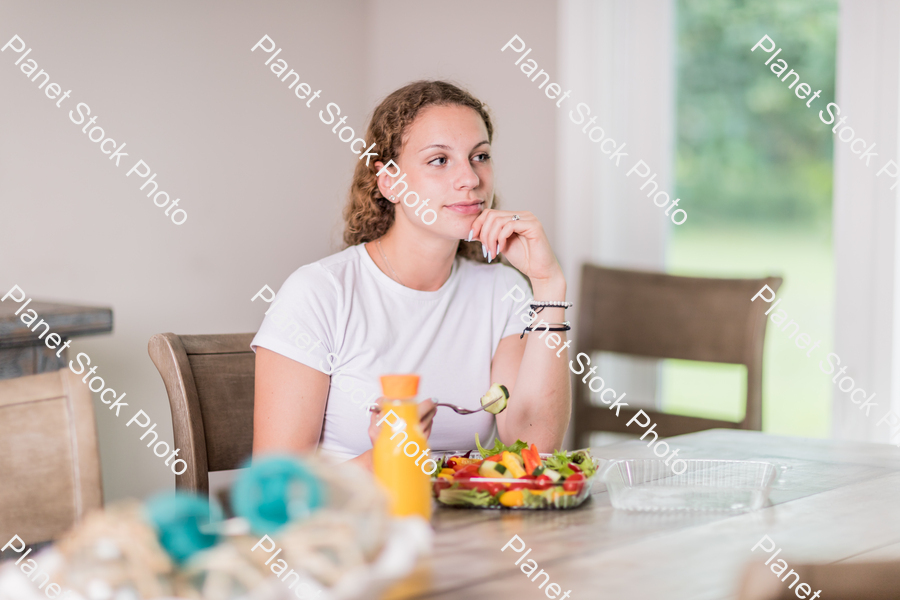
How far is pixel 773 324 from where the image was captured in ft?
7.64

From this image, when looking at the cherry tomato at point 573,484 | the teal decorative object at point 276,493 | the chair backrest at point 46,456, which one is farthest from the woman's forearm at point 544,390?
the teal decorative object at point 276,493

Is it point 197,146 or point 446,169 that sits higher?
point 197,146

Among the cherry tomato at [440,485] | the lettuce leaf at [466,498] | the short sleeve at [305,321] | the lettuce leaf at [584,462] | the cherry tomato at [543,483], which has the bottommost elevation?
the lettuce leaf at [466,498]

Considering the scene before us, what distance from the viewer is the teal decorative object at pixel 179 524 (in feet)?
2.25

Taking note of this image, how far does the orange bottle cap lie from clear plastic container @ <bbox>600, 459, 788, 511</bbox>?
0.95 ft

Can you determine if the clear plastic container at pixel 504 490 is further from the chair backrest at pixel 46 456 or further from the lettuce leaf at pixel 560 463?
the chair backrest at pixel 46 456

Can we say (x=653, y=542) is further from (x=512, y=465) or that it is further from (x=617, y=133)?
(x=617, y=133)

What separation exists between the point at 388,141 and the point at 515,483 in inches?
33.7

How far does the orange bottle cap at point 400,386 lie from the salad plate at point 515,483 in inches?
6.6

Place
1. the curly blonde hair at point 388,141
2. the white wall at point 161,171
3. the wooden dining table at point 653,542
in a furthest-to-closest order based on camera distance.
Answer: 1. the white wall at point 161,171
2. the curly blonde hair at point 388,141
3. the wooden dining table at point 653,542

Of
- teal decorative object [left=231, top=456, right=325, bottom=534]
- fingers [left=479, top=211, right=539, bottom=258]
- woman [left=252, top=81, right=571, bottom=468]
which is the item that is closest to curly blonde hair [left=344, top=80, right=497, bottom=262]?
woman [left=252, top=81, right=571, bottom=468]

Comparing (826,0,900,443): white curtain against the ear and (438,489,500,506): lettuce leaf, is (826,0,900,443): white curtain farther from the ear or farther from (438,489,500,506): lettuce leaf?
(438,489,500,506): lettuce leaf

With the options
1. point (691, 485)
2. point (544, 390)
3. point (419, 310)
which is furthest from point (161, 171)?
point (691, 485)

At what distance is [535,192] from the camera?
2.66m
